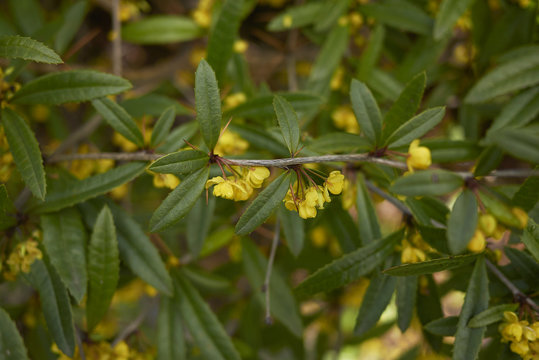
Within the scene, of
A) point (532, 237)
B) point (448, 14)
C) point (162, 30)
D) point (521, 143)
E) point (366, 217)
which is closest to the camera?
point (521, 143)

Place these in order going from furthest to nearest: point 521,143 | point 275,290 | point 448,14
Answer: point 275,290 → point 448,14 → point 521,143

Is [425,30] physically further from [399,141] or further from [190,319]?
[190,319]

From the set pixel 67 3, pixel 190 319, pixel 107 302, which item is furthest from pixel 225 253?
pixel 67 3

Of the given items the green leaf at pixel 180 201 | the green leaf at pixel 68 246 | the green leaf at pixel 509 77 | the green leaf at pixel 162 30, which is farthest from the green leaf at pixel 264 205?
the green leaf at pixel 162 30

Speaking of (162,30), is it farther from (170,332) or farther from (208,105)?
(170,332)

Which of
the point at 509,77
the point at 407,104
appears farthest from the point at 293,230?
the point at 509,77

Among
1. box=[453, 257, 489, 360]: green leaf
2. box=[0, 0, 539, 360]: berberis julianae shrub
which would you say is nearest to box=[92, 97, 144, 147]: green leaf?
box=[0, 0, 539, 360]: berberis julianae shrub
